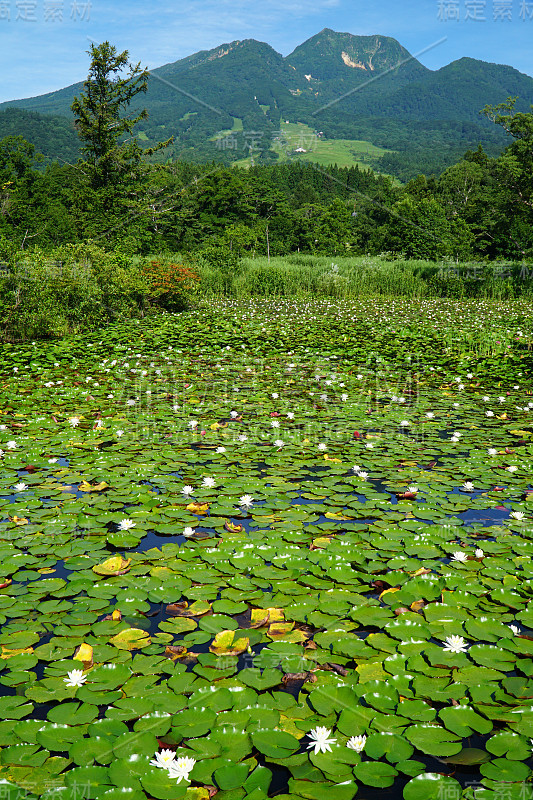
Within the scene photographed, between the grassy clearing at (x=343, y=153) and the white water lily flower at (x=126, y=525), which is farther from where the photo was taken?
the grassy clearing at (x=343, y=153)

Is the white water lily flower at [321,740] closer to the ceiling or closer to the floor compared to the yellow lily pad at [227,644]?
closer to the ceiling

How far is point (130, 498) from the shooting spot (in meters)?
3.41

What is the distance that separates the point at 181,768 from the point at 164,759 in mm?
63

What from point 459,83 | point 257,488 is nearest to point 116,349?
point 257,488

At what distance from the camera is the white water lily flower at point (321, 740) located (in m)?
1.57

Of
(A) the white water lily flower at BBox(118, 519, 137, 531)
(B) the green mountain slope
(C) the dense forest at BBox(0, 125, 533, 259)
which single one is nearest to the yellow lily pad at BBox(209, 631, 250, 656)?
(A) the white water lily flower at BBox(118, 519, 137, 531)

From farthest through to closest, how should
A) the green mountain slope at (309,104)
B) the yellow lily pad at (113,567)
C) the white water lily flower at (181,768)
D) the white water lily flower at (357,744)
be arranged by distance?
the green mountain slope at (309,104)
the yellow lily pad at (113,567)
the white water lily flower at (357,744)
the white water lily flower at (181,768)

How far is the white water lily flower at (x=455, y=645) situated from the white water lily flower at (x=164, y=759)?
1.16 m

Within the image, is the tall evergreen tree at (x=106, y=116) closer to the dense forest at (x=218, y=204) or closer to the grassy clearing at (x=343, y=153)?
the dense forest at (x=218, y=204)

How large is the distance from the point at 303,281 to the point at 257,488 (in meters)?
16.6

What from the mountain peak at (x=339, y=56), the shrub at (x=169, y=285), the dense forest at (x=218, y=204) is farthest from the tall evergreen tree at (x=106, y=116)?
the mountain peak at (x=339, y=56)

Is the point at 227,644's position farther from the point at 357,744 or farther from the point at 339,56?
the point at 339,56

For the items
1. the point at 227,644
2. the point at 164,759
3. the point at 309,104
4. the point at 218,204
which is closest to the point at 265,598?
the point at 227,644

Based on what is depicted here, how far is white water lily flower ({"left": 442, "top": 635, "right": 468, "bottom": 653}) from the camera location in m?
2.02
